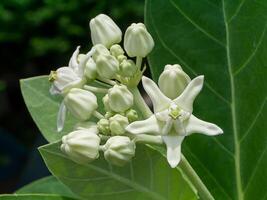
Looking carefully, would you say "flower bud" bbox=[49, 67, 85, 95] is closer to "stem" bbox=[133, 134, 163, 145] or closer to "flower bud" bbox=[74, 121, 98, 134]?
"flower bud" bbox=[74, 121, 98, 134]

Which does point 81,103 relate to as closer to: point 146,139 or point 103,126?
point 103,126

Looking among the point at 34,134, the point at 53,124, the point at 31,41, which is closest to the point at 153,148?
the point at 53,124

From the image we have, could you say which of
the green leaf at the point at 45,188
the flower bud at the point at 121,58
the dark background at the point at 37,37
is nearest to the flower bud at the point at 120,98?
the flower bud at the point at 121,58

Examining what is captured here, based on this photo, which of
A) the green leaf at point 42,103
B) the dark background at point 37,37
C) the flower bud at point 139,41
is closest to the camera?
the flower bud at point 139,41

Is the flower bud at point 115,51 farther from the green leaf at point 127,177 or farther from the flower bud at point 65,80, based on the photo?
the green leaf at point 127,177

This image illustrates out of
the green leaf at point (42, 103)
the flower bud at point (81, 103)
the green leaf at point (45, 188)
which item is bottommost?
the green leaf at point (45, 188)
